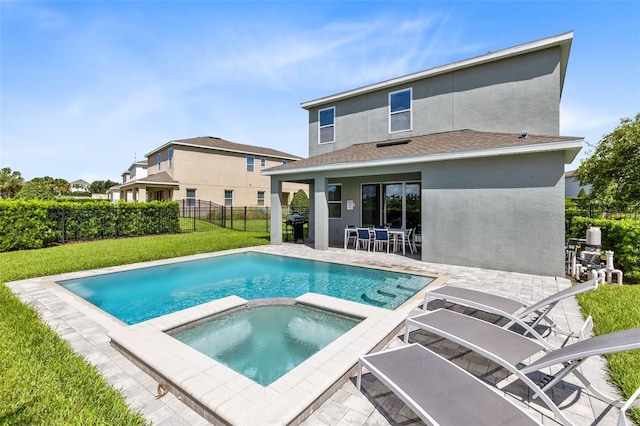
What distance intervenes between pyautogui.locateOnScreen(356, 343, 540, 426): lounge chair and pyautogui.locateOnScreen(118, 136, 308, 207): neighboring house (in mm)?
25828

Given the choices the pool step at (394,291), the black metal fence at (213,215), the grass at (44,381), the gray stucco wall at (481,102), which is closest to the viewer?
the grass at (44,381)

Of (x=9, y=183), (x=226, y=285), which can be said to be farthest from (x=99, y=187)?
(x=226, y=285)

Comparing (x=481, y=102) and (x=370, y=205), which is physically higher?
(x=481, y=102)

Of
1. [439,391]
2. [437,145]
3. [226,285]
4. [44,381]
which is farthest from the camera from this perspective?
[437,145]

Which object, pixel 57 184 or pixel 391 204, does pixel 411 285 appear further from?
pixel 57 184

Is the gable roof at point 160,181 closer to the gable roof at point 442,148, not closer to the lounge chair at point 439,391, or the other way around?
the gable roof at point 442,148

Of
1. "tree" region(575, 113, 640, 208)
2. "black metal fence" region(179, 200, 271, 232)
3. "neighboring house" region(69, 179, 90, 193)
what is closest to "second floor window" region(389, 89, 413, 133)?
"black metal fence" region(179, 200, 271, 232)

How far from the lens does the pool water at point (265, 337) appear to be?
411cm

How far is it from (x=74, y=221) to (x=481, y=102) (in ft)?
63.0

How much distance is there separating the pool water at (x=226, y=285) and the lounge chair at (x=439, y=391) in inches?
122

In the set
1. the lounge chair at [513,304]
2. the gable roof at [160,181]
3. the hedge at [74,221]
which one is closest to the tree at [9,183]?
the gable roof at [160,181]

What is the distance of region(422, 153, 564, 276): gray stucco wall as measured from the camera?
318 inches

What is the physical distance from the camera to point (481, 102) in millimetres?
11398

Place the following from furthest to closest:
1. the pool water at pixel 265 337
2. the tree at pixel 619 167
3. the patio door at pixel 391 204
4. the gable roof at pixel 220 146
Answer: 1. the gable roof at pixel 220 146
2. the tree at pixel 619 167
3. the patio door at pixel 391 204
4. the pool water at pixel 265 337
